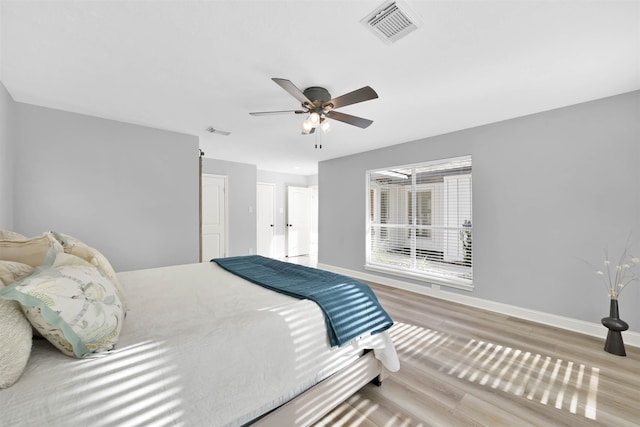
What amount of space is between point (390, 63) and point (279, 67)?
2.95 ft

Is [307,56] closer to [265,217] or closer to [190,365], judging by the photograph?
[190,365]

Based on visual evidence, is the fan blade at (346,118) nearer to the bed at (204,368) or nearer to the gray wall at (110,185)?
the bed at (204,368)

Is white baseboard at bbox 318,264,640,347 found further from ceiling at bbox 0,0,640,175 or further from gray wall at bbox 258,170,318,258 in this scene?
gray wall at bbox 258,170,318,258

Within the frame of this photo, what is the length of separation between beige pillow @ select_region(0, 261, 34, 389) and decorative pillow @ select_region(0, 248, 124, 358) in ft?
0.10

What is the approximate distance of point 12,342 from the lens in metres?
0.87

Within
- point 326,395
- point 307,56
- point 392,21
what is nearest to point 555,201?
point 392,21

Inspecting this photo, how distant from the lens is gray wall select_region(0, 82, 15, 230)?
8.05 ft

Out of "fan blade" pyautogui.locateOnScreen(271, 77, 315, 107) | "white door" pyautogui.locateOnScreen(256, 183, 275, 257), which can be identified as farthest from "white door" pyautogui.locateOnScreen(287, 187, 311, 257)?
"fan blade" pyautogui.locateOnScreen(271, 77, 315, 107)

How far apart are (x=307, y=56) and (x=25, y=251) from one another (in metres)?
2.11

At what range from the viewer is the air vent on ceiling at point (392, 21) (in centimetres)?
154

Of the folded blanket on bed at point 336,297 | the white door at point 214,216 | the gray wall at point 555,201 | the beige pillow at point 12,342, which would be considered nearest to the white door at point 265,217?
the white door at point 214,216

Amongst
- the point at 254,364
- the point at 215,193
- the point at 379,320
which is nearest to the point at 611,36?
the point at 379,320

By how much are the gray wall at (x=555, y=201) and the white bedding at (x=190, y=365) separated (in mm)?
2413

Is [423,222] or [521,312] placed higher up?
[423,222]
